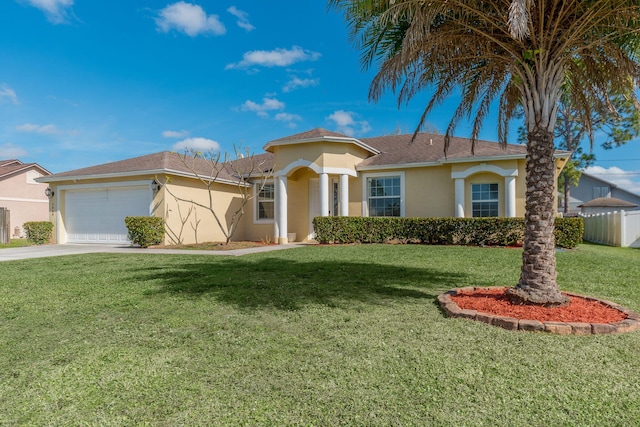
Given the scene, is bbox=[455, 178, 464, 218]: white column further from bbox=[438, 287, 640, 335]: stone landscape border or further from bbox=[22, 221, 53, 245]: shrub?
bbox=[22, 221, 53, 245]: shrub

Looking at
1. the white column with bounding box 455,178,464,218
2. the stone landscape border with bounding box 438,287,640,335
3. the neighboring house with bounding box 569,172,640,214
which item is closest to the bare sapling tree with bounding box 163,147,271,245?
the white column with bounding box 455,178,464,218

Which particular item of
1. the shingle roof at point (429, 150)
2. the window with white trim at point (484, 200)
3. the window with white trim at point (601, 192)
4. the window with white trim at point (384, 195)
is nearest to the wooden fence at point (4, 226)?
the shingle roof at point (429, 150)

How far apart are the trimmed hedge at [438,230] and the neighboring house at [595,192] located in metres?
33.0

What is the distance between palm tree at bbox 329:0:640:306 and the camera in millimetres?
4676

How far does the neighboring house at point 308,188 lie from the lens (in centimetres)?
1427

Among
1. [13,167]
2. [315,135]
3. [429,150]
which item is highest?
[13,167]

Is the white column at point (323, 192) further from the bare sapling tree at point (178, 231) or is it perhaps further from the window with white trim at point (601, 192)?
the window with white trim at point (601, 192)

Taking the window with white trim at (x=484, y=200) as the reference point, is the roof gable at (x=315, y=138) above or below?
above

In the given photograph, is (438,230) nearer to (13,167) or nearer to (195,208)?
(195,208)

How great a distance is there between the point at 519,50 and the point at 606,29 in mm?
1395

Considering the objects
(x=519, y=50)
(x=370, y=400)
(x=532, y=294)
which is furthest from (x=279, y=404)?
(x=519, y=50)

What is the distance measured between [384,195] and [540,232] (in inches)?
446

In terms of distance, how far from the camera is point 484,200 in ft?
47.1

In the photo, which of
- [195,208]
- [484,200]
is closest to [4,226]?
[195,208]
